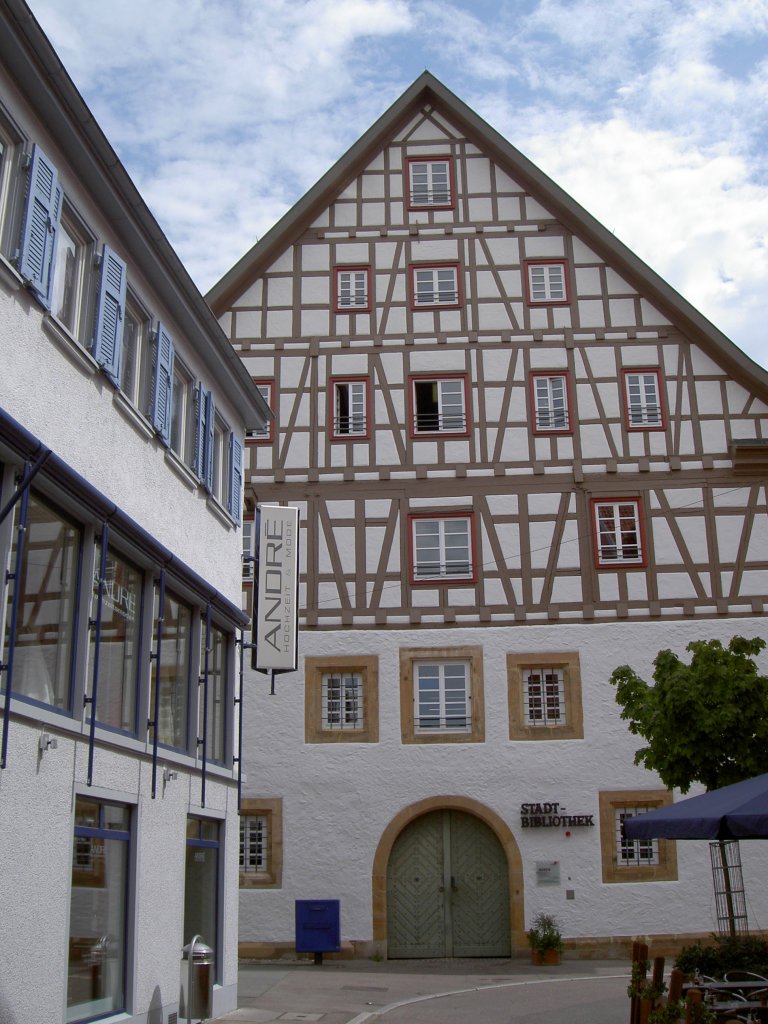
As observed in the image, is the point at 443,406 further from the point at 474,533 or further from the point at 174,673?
the point at 174,673

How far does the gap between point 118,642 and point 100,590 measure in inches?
32.3

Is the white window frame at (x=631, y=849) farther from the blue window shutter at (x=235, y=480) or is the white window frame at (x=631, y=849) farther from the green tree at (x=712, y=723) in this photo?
the blue window shutter at (x=235, y=480)

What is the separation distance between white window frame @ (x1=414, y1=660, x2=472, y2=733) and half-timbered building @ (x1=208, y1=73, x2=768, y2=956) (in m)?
0.05

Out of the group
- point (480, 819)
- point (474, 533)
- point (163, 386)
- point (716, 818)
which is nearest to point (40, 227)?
point (163, 386)

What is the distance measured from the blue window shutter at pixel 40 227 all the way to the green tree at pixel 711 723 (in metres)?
8.23

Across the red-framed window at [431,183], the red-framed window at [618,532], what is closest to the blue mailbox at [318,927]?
the red-framed window at [618,532]

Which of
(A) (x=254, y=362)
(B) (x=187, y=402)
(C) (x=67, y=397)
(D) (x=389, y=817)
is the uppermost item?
(A) (x=254, y=362)

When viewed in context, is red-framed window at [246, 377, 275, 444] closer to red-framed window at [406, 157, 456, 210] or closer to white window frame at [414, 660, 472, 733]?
red-framed window at [406, 157, 456, 210]

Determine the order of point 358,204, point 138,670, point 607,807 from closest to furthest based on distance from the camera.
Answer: point 138,670, point 607,807, point 358,204

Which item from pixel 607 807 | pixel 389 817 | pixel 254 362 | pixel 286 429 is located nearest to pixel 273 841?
pixel 389 817

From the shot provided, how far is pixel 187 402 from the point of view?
45.6ft

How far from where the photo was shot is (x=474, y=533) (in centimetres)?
2203

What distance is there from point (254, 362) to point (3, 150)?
14.1 meters

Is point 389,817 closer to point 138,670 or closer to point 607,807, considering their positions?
point 607,807
